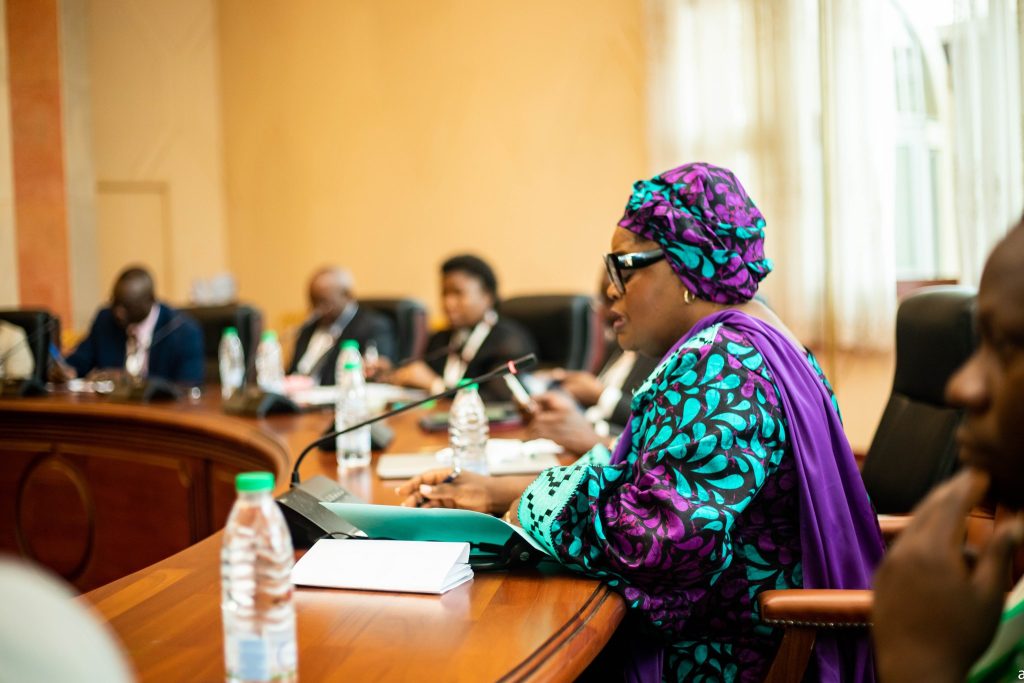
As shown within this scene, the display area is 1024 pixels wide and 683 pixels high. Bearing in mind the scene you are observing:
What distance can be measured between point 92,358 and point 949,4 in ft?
13.3

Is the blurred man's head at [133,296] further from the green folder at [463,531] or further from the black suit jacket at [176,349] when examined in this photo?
the green folder at [463,531]

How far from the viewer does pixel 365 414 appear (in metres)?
2.71

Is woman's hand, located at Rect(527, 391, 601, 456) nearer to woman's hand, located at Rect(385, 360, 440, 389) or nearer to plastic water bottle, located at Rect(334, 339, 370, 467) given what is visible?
plastic water bottle, located at Rect(334, 339, 370, 467)

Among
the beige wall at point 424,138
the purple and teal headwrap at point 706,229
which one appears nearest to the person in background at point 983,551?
the purple and teal headwrap at point 706,229

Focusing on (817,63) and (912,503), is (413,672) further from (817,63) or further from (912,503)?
(817,63)

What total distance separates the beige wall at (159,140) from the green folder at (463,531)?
19.6 ft

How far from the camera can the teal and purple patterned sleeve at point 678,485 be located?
1.37 meters

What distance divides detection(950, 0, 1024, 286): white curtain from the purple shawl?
6.57 feet

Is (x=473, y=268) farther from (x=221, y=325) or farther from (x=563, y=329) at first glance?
(x=221, y=325)

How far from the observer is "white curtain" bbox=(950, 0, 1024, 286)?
10.6 ft

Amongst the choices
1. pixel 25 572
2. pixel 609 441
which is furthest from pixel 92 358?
pixel 25 572

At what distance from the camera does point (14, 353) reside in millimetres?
4141

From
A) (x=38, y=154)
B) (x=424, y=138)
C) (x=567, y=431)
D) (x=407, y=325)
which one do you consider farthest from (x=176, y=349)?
(x=567, y=431)

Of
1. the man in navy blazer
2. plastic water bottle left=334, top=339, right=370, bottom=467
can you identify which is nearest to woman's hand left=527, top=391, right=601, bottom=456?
plastic water bottle left=334, top=339, right=370, bottom=467
